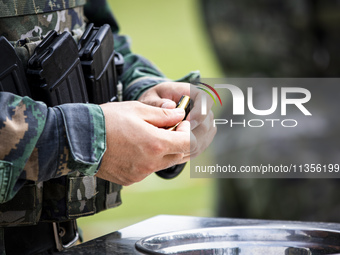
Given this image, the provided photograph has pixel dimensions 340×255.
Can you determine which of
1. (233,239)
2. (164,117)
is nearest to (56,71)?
(164,117)

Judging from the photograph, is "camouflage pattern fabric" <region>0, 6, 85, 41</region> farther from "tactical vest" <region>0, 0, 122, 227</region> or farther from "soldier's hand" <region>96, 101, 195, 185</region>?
"soldier's hand" <region>96, 101, 195, 185</region>

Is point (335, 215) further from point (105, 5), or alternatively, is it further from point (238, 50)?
point (105, 5)

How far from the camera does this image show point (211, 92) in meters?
1.29

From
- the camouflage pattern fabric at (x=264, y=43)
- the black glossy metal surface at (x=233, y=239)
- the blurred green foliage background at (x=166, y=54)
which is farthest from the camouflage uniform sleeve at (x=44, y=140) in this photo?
the blurred green foliage background at (x=166, y=54)

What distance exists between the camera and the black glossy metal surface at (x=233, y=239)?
1.01 meters

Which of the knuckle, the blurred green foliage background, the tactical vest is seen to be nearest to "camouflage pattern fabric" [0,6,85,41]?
the tactical vest

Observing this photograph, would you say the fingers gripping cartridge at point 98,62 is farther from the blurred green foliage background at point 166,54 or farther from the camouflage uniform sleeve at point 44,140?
the blurred green foliage background at point 166,54

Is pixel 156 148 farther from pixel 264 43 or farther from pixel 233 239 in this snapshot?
pixel 264 43

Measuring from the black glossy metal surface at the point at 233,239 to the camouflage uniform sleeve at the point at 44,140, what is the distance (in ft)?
0.45

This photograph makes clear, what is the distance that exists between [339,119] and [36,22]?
264cm

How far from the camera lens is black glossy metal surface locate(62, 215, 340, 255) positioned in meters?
1.01

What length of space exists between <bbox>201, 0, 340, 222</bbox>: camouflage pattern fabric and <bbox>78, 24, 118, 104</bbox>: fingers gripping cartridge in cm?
241

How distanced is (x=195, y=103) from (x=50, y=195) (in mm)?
325

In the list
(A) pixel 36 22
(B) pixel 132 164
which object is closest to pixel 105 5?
(A) pixel 36 22
